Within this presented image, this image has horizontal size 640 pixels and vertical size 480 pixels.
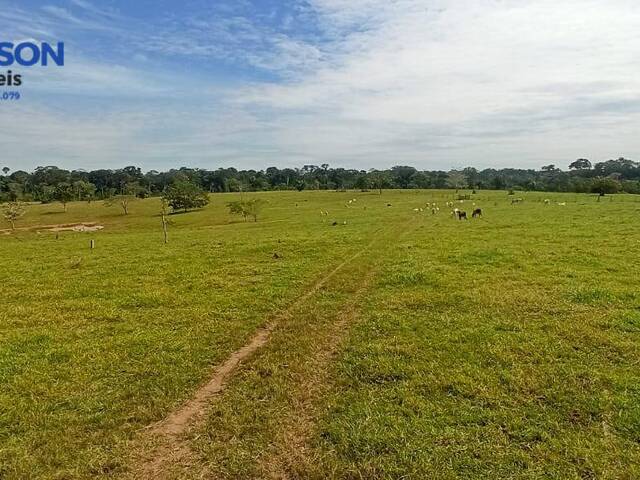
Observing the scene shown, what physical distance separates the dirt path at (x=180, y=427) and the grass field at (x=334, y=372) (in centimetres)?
5

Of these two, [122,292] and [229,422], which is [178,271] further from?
[229,422]

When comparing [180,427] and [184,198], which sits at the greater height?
[184,198]

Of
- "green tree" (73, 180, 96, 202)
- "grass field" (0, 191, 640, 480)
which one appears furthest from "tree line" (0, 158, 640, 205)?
"grass field" (0, 191, 640, 480)

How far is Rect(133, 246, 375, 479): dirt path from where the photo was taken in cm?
629

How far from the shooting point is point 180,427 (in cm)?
719

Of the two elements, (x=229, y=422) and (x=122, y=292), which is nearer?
(x=229, y=422)

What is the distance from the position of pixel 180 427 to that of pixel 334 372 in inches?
126

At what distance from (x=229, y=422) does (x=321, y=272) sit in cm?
1162

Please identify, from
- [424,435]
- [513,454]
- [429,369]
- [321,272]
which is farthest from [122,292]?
[513,454]

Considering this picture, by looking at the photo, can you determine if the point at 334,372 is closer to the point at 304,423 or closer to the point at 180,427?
the point at 304,423

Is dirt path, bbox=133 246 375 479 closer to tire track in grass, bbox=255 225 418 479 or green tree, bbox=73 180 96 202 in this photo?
tire track in grass, bbox=255 225 418 479

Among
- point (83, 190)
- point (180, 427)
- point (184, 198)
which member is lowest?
point (180, 427)

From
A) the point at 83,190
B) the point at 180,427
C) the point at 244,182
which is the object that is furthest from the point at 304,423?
the point at 244,182

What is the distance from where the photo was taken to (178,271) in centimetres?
1938
